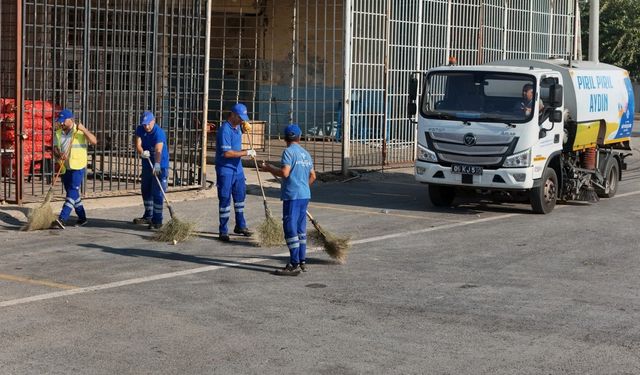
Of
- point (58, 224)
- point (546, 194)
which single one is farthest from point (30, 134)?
point (546, 194)

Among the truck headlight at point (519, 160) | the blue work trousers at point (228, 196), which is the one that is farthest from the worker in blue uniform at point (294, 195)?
the truck headlight at point (519, 160)

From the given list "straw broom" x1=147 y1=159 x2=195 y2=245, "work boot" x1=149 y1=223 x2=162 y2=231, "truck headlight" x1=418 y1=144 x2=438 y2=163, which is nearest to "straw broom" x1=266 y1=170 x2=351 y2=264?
"straw broom" x1=147 y1=159 x2=195 y2=245

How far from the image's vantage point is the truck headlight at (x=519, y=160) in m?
16.3

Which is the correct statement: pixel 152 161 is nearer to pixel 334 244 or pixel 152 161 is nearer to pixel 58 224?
pixel 58 224

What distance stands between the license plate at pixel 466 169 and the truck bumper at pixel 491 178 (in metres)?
0.05

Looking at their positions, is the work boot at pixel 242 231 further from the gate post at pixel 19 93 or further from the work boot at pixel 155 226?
the gate post at pixel 19 93

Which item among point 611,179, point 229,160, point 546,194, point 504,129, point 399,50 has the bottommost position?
point 546,194

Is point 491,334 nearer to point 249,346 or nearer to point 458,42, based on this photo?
point 249,346

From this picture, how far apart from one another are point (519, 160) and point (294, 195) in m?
6.07

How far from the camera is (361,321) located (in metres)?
9.27

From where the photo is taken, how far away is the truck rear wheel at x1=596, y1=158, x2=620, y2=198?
1959 cm

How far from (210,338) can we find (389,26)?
1598 centimetres

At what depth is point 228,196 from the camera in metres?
13.6

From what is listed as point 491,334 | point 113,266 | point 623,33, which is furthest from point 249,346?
point 623,33
